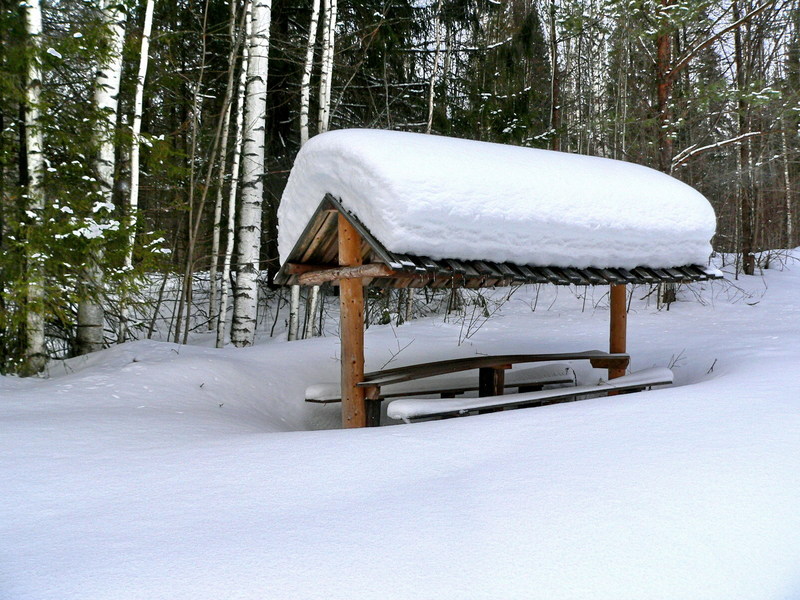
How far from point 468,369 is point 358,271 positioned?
5.81 ft

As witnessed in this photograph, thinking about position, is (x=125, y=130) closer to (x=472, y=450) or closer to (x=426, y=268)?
(x=426, y=268)

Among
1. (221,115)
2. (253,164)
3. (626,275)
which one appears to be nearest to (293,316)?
(253,164)

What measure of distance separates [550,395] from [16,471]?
4524 mm

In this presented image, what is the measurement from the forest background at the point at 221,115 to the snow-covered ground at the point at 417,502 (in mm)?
1840

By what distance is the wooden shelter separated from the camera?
512cm

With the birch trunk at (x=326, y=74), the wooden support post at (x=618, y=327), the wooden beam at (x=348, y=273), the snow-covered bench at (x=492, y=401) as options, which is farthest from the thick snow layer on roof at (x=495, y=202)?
the birch trunk at (x=326, y=74)

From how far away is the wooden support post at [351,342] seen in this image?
228 inches

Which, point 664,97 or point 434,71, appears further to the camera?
point 434,71

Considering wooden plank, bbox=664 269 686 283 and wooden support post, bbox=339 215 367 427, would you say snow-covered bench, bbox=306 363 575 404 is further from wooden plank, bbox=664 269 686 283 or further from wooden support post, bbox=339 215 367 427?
wooden plank, bbox=664 269 686 283

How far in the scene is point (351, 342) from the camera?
5844 millimetres

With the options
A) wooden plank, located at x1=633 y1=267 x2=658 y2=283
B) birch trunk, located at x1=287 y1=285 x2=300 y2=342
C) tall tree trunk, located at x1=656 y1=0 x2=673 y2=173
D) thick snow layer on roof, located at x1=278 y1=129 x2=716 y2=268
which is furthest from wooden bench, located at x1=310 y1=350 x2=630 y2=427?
tall tree trunk, located at x1=656 y1=0 x2=673 y2=173

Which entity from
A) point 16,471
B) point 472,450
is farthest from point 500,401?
point 16,471

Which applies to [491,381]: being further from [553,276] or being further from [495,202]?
[495,202]

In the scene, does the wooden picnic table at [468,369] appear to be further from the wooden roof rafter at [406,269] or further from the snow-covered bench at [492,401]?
the wooden roof rafter at [406,269]
